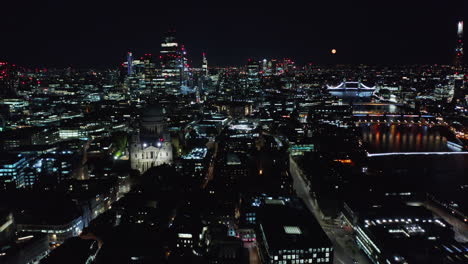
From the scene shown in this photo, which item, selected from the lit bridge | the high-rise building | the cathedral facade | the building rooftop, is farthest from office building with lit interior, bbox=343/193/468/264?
the lit bridge

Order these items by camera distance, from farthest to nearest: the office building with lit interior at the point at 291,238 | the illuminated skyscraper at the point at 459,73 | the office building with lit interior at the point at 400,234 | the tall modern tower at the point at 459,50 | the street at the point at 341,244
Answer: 1. the tall modern tower at the point at 459,50
2. the illuminated skyscraper at the point at 459,73
3. the street at the point at 341,244
4. the office building with lit interior at the point at 291,238
5. the office building with lit interior at the point at 400,234

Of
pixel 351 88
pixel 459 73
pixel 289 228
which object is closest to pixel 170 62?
pixel 351 88

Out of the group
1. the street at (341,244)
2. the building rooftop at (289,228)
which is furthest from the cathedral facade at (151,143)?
the street at (341,244)

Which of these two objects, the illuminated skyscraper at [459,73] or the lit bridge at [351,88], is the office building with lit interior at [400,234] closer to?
the illuminated skyscraper at [459,73]

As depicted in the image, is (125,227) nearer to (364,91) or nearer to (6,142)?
(6,142)

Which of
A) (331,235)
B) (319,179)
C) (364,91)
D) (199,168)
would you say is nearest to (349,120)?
(319,179)

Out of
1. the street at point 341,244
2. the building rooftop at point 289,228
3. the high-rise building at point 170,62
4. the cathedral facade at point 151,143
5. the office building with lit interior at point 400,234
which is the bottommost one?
the street at point 341,244

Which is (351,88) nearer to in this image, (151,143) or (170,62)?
(170,62)
